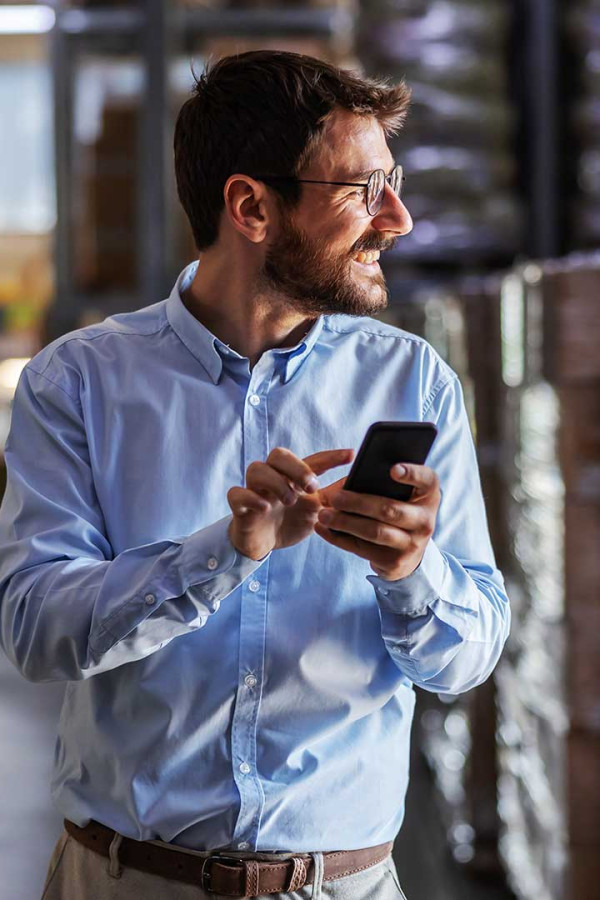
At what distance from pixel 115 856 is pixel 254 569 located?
0.39 meters

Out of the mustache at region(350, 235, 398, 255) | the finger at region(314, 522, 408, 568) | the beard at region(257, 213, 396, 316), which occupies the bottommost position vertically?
the finger at region(314, 522, 408, 568)

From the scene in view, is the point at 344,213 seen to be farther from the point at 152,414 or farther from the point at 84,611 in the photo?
the point at 84,611

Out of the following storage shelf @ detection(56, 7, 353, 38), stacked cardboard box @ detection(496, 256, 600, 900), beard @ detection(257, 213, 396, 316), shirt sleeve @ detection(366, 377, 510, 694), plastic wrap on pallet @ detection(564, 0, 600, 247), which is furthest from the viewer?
storage shelf @ detection(56, 7, 353, 38)

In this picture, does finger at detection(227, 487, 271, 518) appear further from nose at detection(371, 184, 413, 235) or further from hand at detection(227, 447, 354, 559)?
nose at detection(371, 184, 413, 235)

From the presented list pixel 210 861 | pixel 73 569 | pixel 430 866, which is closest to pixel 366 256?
pixel 73 569

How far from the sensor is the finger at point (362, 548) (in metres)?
1.25

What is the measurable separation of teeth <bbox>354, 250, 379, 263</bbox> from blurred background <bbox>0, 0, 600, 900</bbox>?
1036 mm

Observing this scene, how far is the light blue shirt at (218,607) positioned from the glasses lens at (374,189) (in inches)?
7.3

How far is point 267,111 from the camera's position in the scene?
1.46 metres

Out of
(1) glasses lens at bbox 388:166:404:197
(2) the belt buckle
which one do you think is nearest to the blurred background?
(1) glasses lens at bbox 388:166:404:197

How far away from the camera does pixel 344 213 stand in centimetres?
145

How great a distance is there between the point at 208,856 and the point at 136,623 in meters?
0.29

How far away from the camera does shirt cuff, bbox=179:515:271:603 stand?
4.17ft

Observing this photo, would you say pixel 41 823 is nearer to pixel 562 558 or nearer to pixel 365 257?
pixel 562 558
